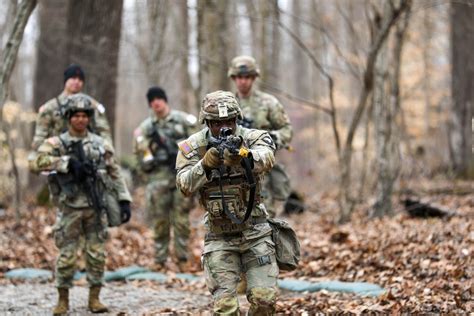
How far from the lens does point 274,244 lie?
5.17 meters

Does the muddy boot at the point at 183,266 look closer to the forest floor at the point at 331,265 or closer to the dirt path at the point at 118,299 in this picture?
the forest floor at the point at 331,265

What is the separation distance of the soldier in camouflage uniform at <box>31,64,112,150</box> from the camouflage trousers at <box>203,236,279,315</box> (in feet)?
10.7

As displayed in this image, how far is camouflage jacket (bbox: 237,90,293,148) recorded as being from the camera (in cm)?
776

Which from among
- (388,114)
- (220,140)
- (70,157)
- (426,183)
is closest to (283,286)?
(70,157)

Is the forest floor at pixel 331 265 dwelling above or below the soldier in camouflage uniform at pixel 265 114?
below

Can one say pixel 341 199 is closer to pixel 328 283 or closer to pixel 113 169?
pixel 328 283

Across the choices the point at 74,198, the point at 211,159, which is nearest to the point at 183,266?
the point at 74,198

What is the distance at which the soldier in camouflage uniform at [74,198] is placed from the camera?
6.67 m

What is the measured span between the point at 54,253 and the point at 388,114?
5.93 m

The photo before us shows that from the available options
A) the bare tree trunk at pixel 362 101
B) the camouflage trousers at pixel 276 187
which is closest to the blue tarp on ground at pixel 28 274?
the camouflage trousers at pixel 276 187

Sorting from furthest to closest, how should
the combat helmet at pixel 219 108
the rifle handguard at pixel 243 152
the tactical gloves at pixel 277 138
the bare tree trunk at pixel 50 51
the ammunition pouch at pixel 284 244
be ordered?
1. the bare tree trunk at pixel 50 51
2. the tactical gloves at pixel 277 138
3. the ammunition pouch at pixel 284 244
4. the combat helmet at pixel 219 108
5. the rifle handguard at pixel 243 152

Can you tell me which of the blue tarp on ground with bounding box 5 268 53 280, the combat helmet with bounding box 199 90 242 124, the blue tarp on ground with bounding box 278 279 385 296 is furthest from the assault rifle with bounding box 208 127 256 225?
the blue tarp on ground with bounding box 5 268 53 280

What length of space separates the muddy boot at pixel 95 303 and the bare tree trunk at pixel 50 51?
9.07 metres

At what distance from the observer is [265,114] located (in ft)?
25.7
